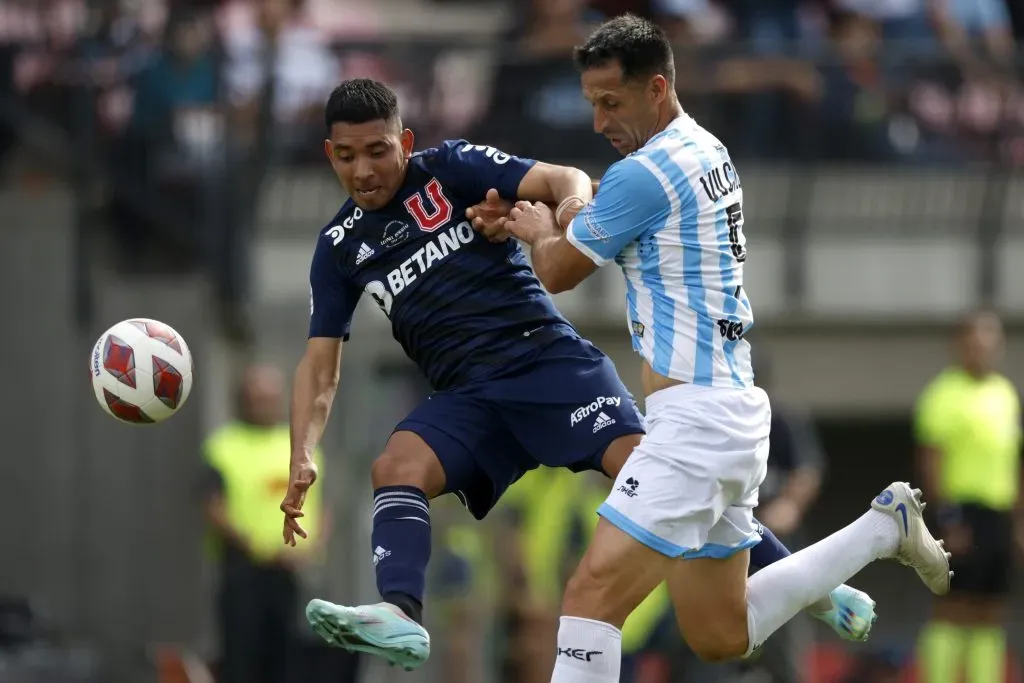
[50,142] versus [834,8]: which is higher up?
[834,8]

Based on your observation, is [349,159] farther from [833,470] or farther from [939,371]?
[833,470]

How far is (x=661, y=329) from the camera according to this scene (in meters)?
6.55

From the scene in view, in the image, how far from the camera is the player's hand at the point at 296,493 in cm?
697

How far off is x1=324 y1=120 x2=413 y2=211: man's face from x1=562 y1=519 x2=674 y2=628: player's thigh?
1.60 metres

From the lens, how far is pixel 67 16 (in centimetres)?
1315

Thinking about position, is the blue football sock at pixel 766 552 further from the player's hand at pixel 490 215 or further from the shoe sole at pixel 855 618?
the player's hand at pixel 490 215

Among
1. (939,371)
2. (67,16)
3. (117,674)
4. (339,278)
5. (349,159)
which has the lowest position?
(117,674)

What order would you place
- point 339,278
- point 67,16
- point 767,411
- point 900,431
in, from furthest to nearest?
point 900,431 < point 67,16 < point 339,278 < point 767,411

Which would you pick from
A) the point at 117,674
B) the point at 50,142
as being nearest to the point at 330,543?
the point at 117,674

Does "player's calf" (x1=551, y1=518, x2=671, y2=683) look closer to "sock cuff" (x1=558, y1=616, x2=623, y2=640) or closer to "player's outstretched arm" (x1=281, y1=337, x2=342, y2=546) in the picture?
"sock cuff" (x1=558, y1=616, x2=623, y2=640)

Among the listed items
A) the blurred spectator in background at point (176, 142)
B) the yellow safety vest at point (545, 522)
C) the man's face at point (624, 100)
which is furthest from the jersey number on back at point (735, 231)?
the blurred spectator in background at point (176, 142)

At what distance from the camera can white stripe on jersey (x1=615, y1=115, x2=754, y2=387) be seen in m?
6.51

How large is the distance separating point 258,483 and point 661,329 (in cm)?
565

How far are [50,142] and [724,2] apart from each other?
5254mm
